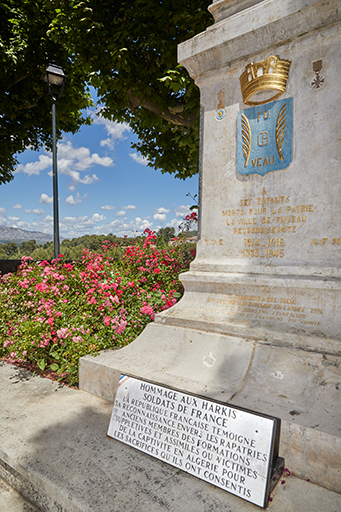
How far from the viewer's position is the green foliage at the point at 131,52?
7199 millimetres

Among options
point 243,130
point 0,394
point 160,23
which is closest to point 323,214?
point 243,130

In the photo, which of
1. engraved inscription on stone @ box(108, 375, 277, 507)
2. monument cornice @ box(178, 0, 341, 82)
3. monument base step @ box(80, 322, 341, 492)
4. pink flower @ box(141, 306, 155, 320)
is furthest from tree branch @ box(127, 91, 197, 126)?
engraved inscription on stone @ box(108, 375, 277, 507)

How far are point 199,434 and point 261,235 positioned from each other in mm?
1985

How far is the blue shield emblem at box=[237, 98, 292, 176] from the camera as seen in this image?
10.8ft

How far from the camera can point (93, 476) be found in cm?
207

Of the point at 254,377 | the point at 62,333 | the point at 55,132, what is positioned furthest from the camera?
the point at 55,132

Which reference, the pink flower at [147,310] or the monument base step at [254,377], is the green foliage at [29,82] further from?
the monument base step at [254,377]

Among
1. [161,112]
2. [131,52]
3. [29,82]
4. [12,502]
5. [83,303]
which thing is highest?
[29,82]

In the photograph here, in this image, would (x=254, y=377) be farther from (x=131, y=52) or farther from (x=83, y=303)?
(x=131, y=52)

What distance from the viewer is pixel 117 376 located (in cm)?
302

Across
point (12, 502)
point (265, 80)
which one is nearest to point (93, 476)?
point (12, 502)

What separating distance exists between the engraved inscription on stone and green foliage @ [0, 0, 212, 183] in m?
6.20

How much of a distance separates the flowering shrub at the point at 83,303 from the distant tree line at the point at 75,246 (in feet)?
1.66

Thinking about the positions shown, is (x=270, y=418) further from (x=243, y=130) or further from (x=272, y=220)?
(x=243, y=130)
